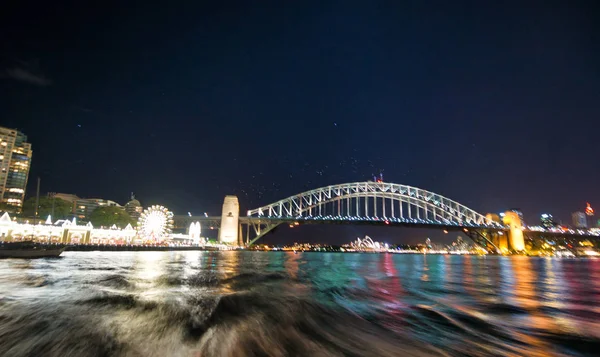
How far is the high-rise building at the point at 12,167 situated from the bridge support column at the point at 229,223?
48722 millimetres

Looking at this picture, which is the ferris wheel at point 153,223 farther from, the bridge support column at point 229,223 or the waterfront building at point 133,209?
the waterfront building at point 133,209

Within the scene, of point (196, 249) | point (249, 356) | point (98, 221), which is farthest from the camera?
point (196, 249)

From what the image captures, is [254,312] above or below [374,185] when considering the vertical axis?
below

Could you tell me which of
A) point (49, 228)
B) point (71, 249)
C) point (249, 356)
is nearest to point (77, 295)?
point (249, 356)

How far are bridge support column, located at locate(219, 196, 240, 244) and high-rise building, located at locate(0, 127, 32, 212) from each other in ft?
160

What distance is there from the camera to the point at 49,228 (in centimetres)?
5578

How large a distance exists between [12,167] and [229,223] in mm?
57432

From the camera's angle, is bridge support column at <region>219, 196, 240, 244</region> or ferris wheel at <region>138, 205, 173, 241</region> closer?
ferris wheel at <region>138, 205, 173, 241</region>

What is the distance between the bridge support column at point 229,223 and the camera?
82750 millimetres

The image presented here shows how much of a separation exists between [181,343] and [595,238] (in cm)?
12967

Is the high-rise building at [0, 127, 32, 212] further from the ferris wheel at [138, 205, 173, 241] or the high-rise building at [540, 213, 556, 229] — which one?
the high-rise building at [540, 213, 556, 229]

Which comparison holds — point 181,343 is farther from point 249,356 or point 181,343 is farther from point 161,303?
point 161,303

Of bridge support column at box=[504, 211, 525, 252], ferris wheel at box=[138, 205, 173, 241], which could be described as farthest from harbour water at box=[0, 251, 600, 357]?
bridge support column at box=[504, 211, 525, 252]

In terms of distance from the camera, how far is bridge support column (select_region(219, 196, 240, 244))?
82.8 meters
